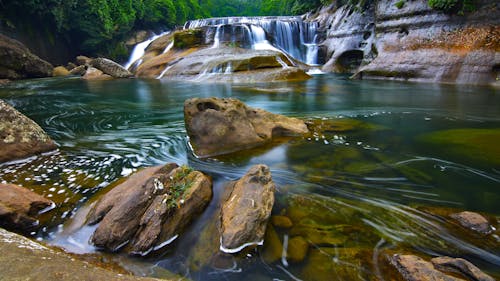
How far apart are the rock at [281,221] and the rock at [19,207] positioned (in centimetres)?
242

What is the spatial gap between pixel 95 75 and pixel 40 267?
22.8 metres

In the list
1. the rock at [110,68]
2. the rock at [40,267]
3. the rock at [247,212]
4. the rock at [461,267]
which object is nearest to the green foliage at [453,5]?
the rock at [247,212]

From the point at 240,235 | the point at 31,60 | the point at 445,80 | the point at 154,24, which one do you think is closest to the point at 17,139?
the point at 240,235

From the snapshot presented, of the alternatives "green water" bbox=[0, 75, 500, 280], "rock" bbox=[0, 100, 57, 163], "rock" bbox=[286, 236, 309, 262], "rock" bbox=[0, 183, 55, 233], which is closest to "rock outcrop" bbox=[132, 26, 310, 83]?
"green water" bbox=[0, 75, 500, 280]

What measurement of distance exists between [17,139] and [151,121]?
11.3 ft

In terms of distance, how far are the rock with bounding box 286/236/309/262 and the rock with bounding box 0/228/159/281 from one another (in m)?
1.17

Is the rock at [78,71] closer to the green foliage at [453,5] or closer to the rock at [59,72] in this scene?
the rock at [59,72]

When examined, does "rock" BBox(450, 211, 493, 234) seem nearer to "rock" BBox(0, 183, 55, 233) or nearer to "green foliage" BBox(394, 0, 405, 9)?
"rock" BBox(0, 183, 55, 233)

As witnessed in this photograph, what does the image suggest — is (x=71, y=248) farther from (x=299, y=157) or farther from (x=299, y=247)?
(x=299, y=157)

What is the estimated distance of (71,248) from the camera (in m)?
2.60

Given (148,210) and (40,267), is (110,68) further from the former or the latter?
(40,267)

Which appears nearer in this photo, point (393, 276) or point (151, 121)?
point (393, 276)

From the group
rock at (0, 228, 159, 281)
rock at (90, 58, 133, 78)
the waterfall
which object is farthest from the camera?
the waterfall

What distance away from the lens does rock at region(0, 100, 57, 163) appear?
14.8 ft
